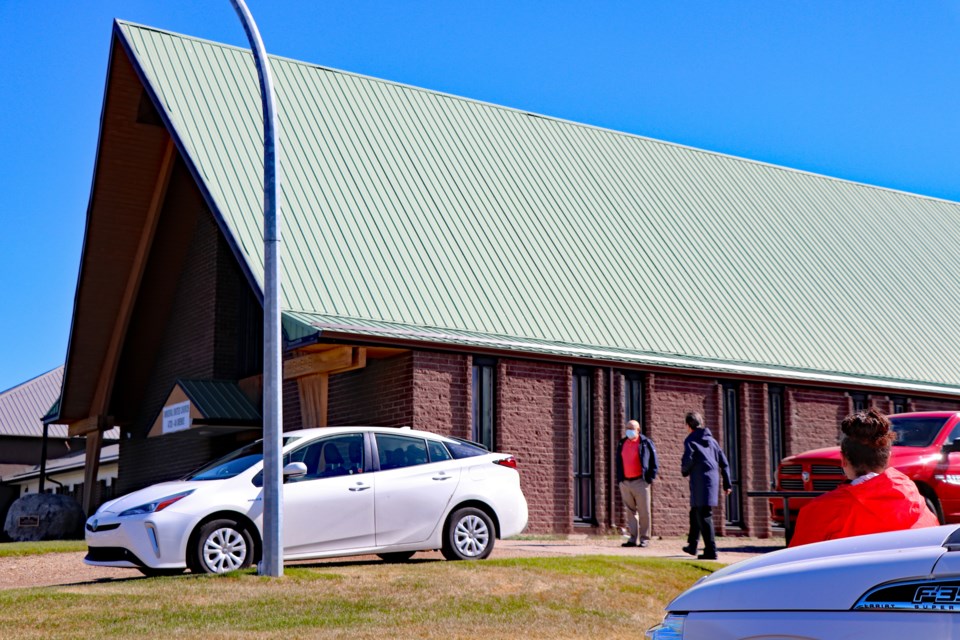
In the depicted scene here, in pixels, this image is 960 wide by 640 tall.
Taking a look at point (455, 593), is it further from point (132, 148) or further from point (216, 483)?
point (132, 148)

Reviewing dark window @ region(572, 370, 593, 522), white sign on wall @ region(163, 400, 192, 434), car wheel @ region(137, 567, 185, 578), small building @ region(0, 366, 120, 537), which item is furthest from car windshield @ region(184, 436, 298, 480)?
small building @ region(0, 366, 120, 537)

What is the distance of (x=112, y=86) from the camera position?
23.2 meters

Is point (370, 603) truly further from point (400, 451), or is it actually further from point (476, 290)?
point (476, 290)

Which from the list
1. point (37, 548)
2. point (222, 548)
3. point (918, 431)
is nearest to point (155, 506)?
point (222, 548)

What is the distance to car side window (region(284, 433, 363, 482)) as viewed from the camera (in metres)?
13.6

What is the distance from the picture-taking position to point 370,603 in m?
11.1

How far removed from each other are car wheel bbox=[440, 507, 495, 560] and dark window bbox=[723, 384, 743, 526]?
9.27 metres

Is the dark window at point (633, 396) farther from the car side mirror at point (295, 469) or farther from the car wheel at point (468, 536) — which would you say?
the car side mirror at point (295, 469)

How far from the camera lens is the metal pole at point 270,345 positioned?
12281 millimetres

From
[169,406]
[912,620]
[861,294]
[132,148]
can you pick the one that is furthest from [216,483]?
[861,294]

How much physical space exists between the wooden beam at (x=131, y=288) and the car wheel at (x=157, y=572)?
1231 cm

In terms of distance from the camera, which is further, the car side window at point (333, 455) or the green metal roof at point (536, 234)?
the green metal roof at point (536, 234)

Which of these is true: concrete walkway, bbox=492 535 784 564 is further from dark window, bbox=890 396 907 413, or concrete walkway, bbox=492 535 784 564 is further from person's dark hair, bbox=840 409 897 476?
person's dark hair, bbox=840 409 897 476

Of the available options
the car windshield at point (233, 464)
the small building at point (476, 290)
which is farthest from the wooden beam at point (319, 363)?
the car windshield at point (233, 464)
